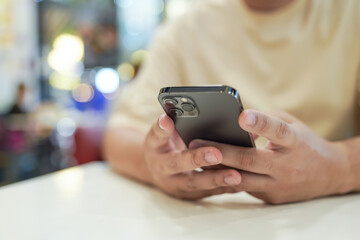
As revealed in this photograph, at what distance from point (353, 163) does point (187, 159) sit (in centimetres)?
23

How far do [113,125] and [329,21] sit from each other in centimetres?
47

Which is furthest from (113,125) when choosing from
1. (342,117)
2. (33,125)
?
(33,125)

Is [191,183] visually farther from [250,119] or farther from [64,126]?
[64,126]

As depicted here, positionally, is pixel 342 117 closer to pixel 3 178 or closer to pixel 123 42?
pixel 3 178

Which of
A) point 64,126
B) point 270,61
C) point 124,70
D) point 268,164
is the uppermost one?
point 270,61

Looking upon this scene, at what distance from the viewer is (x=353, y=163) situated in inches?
18.6

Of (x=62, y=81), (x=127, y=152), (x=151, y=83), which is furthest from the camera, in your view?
(x=62, y=81)

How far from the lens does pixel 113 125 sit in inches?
28.9

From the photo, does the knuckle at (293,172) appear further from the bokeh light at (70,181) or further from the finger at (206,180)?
the bokeh light at (70,181)

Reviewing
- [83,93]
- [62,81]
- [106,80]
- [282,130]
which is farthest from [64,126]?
[282,130]

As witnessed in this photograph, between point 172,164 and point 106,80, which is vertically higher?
point 172,164

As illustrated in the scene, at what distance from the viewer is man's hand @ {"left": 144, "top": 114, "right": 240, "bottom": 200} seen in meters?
0.40

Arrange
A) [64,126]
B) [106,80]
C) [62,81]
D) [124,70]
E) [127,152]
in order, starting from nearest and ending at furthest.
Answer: [127,152], [64,126], [106,80], [62,81], [124,70]

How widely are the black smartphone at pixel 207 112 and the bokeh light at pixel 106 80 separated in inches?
143
